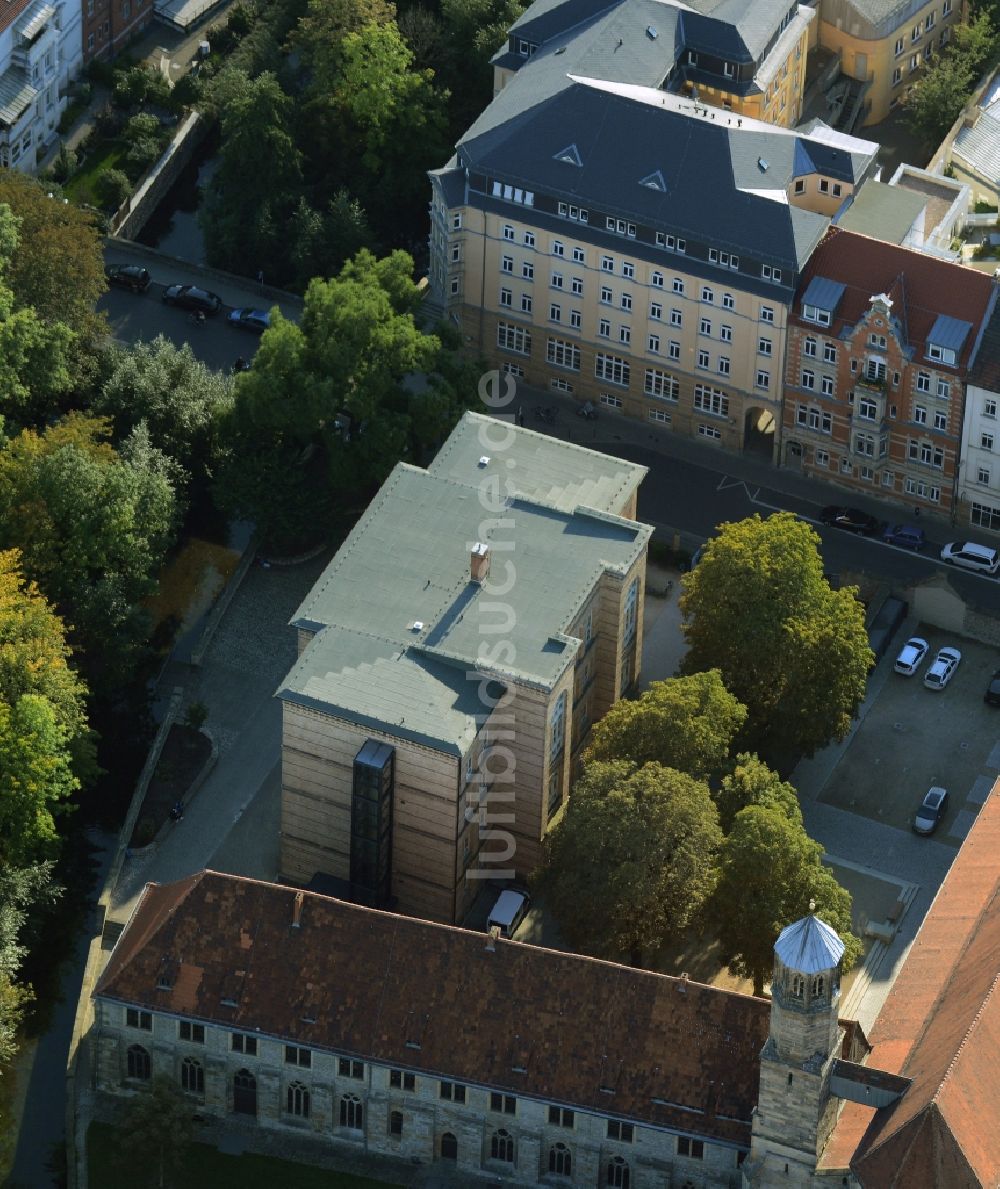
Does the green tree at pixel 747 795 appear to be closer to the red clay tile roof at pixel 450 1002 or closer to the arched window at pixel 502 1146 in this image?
the red clay tile roof at pixel 450 1002

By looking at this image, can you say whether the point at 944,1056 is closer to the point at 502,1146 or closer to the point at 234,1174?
the point at 502,1146

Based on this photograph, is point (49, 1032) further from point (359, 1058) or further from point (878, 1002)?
point (878, 1002)

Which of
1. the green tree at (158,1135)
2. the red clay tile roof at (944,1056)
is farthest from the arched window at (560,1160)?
the green tree at (158,1135)

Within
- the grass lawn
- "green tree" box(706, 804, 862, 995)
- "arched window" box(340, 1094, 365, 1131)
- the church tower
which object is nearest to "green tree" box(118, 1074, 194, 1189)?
the grass lawn

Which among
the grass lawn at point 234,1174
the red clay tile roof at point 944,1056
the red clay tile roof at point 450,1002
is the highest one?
the red clay tile roof at point 944,1056

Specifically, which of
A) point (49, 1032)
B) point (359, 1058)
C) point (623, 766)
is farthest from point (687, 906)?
point (49, 1032)

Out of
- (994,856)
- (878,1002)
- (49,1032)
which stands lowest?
(49,1032)
